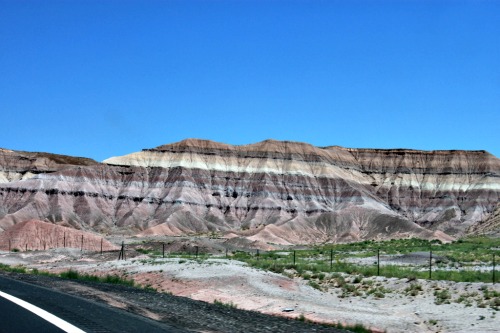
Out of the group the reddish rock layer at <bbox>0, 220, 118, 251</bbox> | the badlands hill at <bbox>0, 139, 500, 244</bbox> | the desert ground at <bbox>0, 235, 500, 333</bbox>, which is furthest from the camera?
the badlands hill at <bbox>0, 139, 500, 244</bbox>

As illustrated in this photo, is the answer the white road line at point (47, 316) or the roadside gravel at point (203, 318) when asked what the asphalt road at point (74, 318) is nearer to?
the white road line at point (47, 316)

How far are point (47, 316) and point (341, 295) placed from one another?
76.4ft

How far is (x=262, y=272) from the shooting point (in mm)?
38812

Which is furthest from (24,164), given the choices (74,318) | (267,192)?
(74,318)

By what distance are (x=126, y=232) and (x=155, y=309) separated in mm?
119945

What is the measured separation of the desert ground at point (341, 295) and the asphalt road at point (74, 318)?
31.6ft

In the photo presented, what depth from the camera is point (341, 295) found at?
33406mm

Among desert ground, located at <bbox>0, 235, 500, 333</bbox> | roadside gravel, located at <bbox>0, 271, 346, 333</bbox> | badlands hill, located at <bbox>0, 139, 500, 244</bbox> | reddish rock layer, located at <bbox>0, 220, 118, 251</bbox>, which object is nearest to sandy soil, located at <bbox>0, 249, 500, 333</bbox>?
desert ground, located at <bbox>0, 235, 500, 333</bbox>

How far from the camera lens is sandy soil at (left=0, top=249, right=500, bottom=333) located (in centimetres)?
2425

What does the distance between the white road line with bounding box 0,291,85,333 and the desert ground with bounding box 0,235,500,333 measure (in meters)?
10.2

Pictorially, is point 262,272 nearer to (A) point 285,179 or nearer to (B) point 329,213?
(B) point 329,213

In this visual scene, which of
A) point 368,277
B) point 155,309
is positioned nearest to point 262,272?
point 368,277

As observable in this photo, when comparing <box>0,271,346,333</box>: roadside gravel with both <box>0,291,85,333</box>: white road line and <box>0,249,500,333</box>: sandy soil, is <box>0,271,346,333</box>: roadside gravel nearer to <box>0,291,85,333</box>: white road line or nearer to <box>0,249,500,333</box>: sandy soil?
<box>0,291,85,333</box>: white road line

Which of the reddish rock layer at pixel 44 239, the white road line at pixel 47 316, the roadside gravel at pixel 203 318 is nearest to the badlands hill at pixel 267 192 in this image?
the reddish rock layer at pixel 44 239
